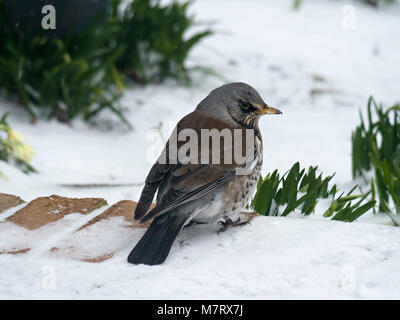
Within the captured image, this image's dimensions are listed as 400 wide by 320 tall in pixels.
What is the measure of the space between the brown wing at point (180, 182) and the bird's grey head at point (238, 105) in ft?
0.88

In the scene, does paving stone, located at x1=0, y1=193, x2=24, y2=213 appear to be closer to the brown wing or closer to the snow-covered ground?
the snow-covered ground

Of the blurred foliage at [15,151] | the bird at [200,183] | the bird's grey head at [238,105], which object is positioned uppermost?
the bird's grey head at [238,105]

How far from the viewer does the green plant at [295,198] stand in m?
3.08

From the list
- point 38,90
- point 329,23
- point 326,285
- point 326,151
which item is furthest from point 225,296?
point 329,23

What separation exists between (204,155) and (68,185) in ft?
5.01

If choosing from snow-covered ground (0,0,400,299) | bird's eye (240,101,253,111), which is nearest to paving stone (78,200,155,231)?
snow-covered ground (0,0,400,299)

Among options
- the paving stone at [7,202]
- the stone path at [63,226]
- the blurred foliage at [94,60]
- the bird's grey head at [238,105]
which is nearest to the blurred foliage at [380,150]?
the bird's grey head at [238,105]

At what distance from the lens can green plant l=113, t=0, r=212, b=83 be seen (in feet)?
17.8

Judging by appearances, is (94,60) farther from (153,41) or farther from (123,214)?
(123,214)

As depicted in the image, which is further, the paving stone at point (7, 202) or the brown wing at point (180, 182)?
the paving stone at point (7, 202)

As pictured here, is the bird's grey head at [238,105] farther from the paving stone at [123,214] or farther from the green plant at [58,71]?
the green plant at [58,71]

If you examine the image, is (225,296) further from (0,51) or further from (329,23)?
(329,23)

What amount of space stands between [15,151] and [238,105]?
176 cm

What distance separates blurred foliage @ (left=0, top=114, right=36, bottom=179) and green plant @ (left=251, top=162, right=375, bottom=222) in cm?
169
